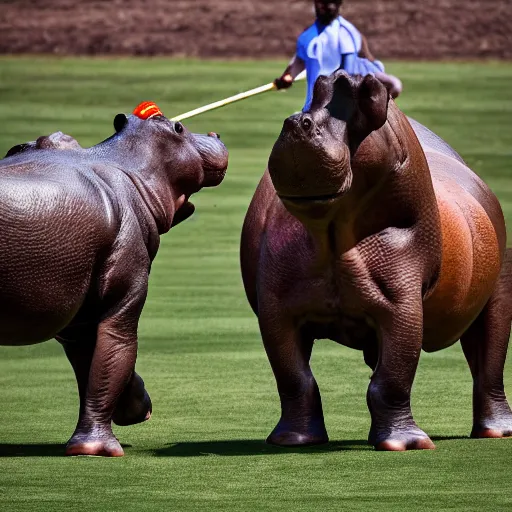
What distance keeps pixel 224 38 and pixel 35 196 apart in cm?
2167

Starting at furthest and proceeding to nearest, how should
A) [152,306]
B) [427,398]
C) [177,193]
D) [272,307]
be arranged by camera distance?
[152,306] < [427,398] < [177,193] < [272,307]

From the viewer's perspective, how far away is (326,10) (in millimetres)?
14445

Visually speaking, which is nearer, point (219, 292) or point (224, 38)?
point (219, 292)

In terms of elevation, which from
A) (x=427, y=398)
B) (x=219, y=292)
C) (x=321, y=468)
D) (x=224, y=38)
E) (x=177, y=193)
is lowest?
(x=224, y=38)

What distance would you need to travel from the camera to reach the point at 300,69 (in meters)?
14.6

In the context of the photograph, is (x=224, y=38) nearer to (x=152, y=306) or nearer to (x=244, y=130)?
(x=244, y=130)

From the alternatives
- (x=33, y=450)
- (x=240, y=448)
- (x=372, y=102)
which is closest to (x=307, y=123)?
(x=372, y=102)

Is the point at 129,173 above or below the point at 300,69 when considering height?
above

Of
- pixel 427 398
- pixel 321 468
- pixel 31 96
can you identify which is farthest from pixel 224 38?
pixel 321 468

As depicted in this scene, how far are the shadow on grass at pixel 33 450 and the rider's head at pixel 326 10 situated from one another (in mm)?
6672

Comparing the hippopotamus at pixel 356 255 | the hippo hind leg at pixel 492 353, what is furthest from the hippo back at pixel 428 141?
the hippopotamus at pixel 356 255

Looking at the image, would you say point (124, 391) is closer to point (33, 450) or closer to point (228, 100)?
point (33, 450)

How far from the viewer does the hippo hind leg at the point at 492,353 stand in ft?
29.1

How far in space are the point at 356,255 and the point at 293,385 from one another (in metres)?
0.70
